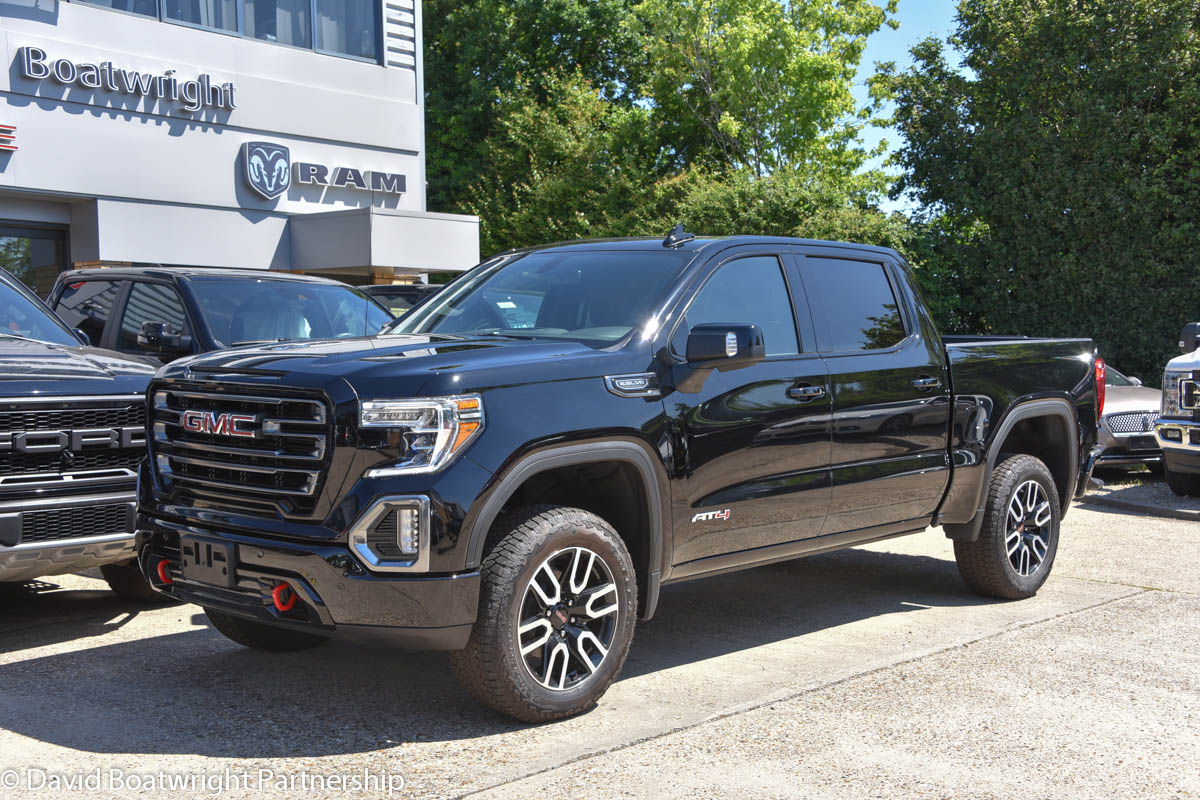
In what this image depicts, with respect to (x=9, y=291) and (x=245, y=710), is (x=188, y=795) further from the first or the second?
(x=9, y=291)

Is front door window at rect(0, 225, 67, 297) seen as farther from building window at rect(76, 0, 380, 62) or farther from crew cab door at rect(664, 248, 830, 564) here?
crew cab door at rect(664, 248, 830, 564)

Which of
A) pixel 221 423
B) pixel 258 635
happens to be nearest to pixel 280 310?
pixel 258 635

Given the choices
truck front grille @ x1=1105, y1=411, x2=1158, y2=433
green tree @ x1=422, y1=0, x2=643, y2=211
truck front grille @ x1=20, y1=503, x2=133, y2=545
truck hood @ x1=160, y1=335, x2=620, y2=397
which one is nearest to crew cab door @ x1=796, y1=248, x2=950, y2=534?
truck hood @ x1=160, y1=335, x2=620, y2=397

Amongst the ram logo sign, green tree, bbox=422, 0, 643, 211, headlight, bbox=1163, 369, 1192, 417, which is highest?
green tree, bbox=422, 0, 643, 211

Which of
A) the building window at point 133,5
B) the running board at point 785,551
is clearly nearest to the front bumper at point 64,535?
the running board at point 785,551

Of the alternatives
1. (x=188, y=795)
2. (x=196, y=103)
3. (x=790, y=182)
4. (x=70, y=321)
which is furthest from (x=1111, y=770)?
(x=790, y=182)

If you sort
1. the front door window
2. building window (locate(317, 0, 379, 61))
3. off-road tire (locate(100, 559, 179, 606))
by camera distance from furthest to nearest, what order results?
building window (locate(317, 0, 379, 61)), the front door window, off-road tire (locate(100, 559, 179, 606))

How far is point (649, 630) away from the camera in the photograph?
622cm

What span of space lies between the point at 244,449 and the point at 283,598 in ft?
1.93

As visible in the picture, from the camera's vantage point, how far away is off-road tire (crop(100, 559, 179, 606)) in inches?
257

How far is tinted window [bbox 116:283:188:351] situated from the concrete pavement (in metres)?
1.83

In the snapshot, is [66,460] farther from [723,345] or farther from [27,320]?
[723,345]

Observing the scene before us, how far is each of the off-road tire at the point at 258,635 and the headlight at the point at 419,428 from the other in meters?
1.62

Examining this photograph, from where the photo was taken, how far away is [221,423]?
4559mm
